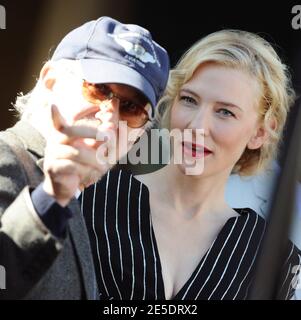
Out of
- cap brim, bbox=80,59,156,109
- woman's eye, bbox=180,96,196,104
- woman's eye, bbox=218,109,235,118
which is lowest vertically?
woman's eye, bbox=218,109,235,118

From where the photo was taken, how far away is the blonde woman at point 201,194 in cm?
121

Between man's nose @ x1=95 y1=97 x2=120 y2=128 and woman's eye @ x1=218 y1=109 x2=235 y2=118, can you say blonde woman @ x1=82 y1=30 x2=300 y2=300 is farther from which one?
man's nose @ x1=95 y1=97 x2=120 y2=128

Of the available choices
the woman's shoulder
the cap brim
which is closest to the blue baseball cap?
the cap brim

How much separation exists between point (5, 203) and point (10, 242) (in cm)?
10

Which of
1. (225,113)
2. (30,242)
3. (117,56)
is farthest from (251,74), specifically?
(30,242)

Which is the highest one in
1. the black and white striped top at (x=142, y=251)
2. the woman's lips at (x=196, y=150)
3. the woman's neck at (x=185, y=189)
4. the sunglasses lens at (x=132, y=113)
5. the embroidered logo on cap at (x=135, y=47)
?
the embroidered logo on cap at (x=135, y=47)

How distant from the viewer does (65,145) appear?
735 mm

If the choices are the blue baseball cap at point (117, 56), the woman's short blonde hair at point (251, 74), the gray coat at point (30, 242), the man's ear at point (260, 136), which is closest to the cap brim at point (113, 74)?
the blue baseball cap at point (117, 56)

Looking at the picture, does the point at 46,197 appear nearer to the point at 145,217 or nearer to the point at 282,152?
the point at 145,217

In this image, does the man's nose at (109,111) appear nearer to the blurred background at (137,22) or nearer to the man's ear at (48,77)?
the man's ear at (48,77)

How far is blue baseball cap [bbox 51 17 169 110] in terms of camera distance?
0.94 m

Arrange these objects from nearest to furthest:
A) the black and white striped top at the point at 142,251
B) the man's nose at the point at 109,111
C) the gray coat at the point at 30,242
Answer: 1. the gray coat at the point at 30,242
2. the man's nose at the point at 109,111
3. the black and white striped top at the point at 142,251

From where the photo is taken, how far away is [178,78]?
1.25 metres

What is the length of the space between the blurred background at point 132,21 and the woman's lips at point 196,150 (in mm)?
166
